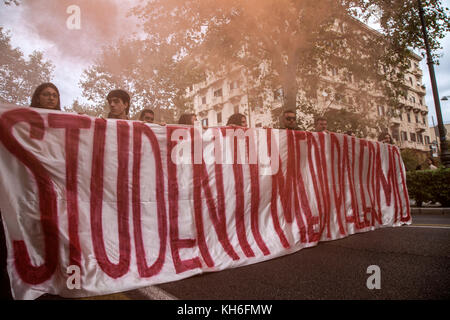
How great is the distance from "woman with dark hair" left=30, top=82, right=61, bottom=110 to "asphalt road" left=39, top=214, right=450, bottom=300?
206cm

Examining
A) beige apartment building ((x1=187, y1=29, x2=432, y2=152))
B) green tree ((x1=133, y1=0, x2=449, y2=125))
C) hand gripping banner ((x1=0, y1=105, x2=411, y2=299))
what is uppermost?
beige apartment building ((x1=187, y1=29, x2=432, y2=152))

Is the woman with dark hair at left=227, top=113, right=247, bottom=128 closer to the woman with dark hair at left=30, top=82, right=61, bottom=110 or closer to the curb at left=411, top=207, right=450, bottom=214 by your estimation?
the woman with dark hair at left=30, top=82, right=61, bottom=110

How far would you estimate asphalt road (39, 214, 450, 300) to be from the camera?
84.8 inches

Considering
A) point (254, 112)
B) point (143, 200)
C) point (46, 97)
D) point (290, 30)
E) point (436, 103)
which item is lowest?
point (143, 200)

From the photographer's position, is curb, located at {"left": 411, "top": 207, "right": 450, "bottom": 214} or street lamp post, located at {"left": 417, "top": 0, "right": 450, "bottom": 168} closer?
curb, located at {"left": 411, "top": 207, "right": 450, "bottom": 214}

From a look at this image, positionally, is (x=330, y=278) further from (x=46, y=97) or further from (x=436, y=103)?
(x=436, y=103)

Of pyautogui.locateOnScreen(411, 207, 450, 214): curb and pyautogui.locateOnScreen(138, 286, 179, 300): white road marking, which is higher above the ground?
pyautogui.locateOnScreen(411, 207, 450, 214): curb

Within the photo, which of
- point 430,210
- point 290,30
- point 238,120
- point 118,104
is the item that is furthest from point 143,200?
point 290,30

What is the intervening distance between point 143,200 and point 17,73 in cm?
3020

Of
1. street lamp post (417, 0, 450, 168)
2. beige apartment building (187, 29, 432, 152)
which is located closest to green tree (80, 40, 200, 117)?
beige apartment building (187, 29, 432, 152)

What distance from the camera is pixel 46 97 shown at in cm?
323

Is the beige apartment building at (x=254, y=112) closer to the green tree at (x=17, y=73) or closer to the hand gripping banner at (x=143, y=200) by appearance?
the green tree at (x=17, y=73)

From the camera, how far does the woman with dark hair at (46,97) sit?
3.21 metres

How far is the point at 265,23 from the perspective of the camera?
10.5 meters
